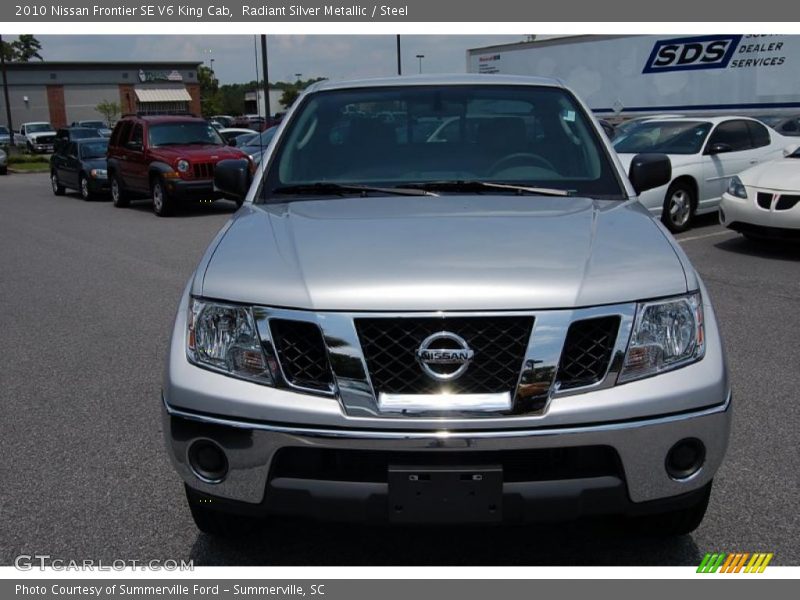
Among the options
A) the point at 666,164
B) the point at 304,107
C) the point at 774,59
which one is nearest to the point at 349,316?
the point at 304,107

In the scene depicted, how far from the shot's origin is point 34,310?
8.02 meters

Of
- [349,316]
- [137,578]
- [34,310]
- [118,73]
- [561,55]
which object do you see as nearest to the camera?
[349,316]

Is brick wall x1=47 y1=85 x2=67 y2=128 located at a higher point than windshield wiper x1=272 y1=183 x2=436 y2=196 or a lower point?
lower

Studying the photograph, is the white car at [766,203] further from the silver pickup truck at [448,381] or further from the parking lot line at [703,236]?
the silver pickup truck at [448,381]

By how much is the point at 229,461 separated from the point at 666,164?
2759 millimetres

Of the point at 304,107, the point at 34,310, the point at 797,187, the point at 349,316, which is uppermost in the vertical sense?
the point at 304,107

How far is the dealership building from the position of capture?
2798 inches

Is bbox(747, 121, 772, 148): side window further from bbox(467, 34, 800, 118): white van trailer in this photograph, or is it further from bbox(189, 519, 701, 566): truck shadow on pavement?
bbox(189, 519, 701, 566): truck shadow on pavement

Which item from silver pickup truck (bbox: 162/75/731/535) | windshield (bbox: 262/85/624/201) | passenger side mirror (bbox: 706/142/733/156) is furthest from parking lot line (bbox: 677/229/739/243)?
silver pickup truck (bbox: 162/75/731/535)

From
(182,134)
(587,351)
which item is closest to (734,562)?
(587,351)

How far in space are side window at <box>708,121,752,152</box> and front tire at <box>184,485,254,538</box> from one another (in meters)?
10.5

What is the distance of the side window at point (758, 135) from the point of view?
12.8 meters

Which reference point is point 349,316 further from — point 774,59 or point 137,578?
point 774,59

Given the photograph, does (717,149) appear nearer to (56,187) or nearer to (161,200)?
(161,200)
